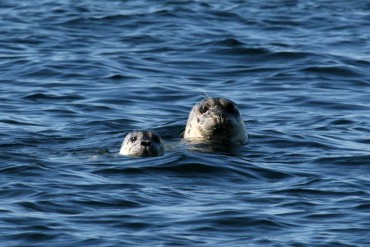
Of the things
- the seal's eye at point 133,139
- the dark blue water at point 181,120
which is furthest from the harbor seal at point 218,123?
the seal's eye at point 133,139

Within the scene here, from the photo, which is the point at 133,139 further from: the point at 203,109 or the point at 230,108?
the point at 230,108

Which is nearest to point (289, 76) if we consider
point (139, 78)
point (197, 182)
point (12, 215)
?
point (139, 78)

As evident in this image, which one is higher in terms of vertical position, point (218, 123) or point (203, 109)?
point (203, 109)

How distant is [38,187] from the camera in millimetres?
A: 11781

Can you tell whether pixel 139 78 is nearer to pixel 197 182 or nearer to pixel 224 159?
pixel 224 159

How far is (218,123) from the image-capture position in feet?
48.4

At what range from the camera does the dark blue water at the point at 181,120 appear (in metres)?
10.5

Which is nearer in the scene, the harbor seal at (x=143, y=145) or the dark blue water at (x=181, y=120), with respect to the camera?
the dark blue water at (x=181, y=120)

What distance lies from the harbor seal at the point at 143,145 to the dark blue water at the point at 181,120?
190mm

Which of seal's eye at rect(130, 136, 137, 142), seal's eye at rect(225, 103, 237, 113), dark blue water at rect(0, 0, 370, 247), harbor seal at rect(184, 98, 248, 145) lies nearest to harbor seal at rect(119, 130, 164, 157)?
seal's eye at rect(130, 136, 137, 142)

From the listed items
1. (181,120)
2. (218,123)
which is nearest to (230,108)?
(218,123)

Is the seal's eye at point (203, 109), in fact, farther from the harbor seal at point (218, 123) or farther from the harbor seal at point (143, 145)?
the harbor seal at point (143, 145)

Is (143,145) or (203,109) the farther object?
(203,109)

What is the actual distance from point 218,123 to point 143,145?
1517 mm
